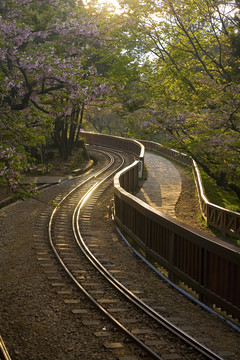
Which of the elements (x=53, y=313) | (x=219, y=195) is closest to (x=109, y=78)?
(x=53, y=313)

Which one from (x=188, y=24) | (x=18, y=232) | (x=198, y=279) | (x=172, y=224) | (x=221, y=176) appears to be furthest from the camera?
(x=221, y=176)

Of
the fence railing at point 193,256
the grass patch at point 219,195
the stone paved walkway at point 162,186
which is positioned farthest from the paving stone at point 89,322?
the grass patch at point 219,195

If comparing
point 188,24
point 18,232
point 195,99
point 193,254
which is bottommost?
point 18,232

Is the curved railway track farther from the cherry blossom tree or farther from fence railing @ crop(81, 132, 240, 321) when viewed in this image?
the cherry blossom tree

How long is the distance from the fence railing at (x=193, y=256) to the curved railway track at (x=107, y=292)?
1.32 meters

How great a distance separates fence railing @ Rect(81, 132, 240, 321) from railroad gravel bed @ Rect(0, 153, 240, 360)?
0.42m

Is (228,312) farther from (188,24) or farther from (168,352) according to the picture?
(188,24)

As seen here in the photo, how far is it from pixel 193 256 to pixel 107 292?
7.27 feet

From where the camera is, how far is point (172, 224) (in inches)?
430

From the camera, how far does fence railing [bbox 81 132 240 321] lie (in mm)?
8648


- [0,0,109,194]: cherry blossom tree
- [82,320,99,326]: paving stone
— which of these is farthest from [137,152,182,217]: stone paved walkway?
[82,320,99,326]: paving stone

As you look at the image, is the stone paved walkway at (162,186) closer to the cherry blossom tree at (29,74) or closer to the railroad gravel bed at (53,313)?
the railroad gravel bed at (53,313)

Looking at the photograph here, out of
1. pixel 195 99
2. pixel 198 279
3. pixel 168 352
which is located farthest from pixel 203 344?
pixel 195 99

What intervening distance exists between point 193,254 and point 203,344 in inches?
109
